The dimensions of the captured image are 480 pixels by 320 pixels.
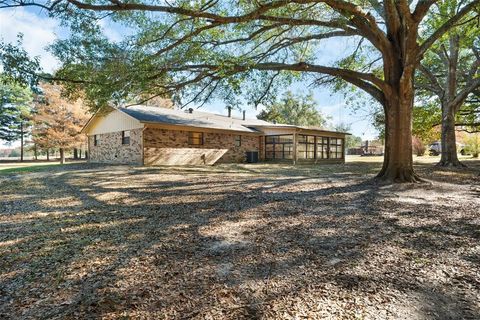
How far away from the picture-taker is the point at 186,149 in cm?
1748

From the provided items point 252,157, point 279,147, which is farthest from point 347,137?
point 252,157

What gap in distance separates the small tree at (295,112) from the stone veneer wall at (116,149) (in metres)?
25.1

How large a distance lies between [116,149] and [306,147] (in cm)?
1443

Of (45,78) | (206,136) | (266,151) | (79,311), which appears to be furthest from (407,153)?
(266,151)

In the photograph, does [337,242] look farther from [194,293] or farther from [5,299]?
[5,299]

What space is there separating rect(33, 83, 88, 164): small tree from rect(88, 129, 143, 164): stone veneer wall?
7359 mm

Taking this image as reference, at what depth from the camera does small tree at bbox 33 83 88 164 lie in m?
25.7

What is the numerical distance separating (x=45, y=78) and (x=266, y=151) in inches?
691

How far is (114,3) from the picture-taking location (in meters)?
5.96

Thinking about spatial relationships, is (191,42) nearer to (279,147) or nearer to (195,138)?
(195,138)

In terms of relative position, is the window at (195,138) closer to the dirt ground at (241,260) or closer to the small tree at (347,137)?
the dirt ground at (241,260)

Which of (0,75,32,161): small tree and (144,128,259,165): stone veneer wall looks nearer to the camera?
(144,128,259,165): stone veneer wall

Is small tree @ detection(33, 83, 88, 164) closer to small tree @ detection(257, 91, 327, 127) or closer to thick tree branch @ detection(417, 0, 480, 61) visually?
small tree @ detection(257, 91, 327, 127)

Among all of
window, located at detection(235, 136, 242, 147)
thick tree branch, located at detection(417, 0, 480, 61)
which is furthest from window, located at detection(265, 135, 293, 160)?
thick tree branch, located at detection(417, 0, 480, 61)
